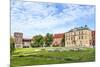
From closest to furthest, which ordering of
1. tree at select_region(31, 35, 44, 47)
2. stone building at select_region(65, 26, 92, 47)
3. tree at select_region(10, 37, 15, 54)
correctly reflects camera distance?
tree at select_region(10, 37, 15, 54) → tree at select_region(31, 35, 44, 47) → stone building at select_region(65, 26, 92, 47)

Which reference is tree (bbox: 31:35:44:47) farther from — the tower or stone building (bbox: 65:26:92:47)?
stone building (bbox: 65:26:92:47)

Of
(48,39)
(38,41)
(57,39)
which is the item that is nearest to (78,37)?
(57,39)

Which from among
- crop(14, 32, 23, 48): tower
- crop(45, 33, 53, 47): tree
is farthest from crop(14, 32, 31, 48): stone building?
crop(45, 33, 53, 47): tree

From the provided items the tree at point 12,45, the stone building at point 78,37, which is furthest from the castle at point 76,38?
the tree at point 12,45

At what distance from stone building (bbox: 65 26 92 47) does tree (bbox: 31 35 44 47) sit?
0.31 m

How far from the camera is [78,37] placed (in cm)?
248

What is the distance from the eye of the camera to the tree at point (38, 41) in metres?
2.32

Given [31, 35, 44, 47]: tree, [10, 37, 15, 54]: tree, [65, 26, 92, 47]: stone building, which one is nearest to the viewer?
[10, 37, 15, 54]: tree

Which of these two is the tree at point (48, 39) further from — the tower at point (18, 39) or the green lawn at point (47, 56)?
the tower at point (18, 39)

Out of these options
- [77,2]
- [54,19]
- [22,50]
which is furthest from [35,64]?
[77,2]

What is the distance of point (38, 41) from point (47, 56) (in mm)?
203

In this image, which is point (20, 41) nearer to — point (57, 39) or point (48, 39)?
point (48, 39)

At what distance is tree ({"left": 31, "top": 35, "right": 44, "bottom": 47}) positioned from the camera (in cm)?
232

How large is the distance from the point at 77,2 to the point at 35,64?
2.94ft
